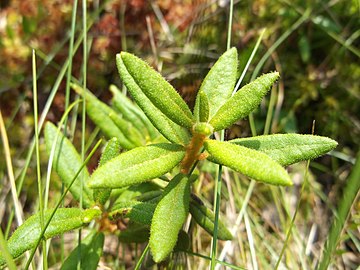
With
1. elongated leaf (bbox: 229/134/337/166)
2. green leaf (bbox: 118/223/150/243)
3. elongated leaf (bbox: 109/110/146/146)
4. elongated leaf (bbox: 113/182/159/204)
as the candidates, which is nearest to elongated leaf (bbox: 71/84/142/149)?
elongated leaf (bbox: 109/110/146/146)

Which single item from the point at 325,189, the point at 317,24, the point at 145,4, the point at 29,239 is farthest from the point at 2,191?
the point at 317,24

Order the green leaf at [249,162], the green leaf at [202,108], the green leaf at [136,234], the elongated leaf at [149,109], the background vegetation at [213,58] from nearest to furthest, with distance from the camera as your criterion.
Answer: the green leaf at [249,162] → the green leaf at [202,108] → the elongated leaf at [149,109] → the green leaf at [136,234] → the background vegetation at [213,58]

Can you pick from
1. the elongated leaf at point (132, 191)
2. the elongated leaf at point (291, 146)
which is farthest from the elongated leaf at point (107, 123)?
the elongated leaf at point (291, 146)

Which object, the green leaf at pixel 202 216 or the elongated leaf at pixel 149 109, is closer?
the elongated leaf at pixel 149 109

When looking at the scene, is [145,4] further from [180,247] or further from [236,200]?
[180,247]

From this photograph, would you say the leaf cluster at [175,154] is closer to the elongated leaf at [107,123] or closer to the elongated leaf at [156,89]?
the elongated leaf at [156,89]

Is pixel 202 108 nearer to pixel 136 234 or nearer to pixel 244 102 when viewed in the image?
pixel 244 102
